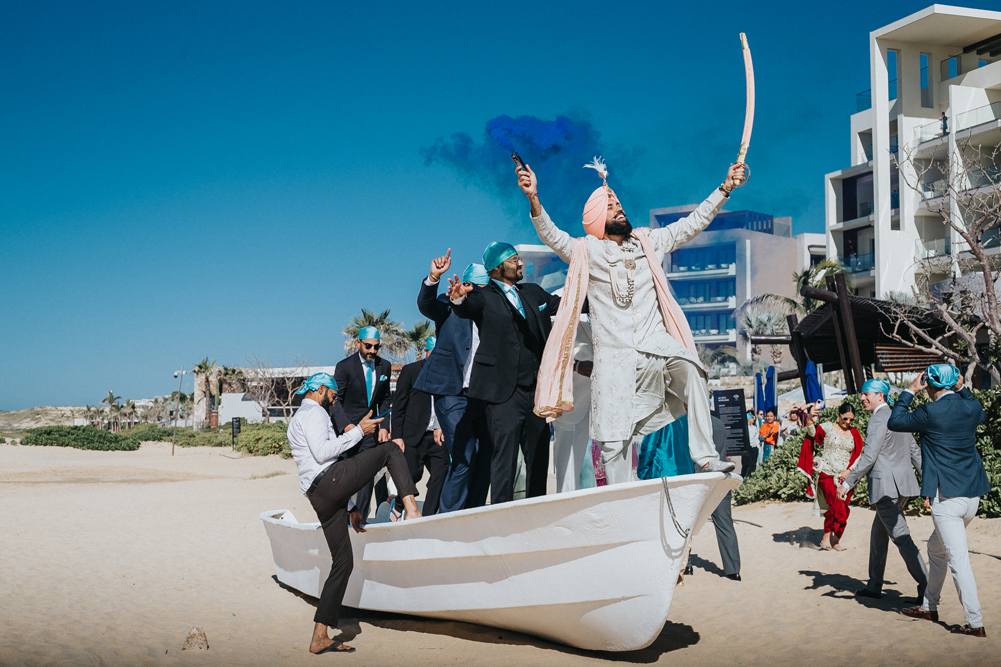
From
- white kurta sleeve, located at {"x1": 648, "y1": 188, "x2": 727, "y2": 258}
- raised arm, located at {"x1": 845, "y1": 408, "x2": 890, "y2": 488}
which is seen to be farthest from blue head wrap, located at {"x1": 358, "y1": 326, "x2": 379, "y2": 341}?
raised arm, located at {"x1": 845, "y1": 408, "x2": 890, "y2": 488}

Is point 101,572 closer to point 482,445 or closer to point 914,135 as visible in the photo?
point 482,445

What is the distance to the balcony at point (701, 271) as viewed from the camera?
238 ft

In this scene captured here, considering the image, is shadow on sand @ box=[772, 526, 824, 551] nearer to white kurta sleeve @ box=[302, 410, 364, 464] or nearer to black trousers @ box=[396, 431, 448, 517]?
black trousers @ box=[396, 431, 448, 517]

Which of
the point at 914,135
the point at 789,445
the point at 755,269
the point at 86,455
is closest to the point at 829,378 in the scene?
the point at 914,135

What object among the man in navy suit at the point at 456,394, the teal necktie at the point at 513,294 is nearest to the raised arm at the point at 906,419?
the teal necktie at the point at 513,294

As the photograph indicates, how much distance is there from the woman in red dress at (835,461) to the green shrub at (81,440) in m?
34.3

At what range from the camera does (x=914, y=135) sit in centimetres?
4050

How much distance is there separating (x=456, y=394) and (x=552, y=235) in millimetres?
2226

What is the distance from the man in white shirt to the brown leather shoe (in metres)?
3.90

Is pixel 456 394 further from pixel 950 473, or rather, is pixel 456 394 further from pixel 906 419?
pixel 950 473

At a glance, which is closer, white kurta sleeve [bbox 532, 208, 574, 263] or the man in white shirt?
white kurta sleeve [bbox 532, 208, 574, 263]

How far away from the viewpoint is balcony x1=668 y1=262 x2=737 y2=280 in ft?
238

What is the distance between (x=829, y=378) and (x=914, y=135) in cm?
1341

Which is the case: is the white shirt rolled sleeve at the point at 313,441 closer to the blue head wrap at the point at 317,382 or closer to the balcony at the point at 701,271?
the blue head wrap at the point at 317,382
